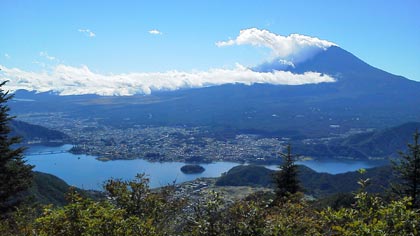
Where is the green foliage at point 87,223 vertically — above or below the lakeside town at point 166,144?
above

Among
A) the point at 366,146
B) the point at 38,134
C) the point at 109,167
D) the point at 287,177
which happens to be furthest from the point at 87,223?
the point at 38,134

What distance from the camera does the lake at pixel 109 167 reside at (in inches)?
3189

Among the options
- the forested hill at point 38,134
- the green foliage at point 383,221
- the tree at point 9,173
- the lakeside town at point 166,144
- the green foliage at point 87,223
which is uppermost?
the green foliage at point 383,221

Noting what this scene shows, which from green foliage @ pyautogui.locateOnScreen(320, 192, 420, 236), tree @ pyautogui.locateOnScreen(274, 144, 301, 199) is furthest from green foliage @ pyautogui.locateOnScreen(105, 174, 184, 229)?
tree @ pyautogui.locateOnScreen(274, 144, 301, 199)

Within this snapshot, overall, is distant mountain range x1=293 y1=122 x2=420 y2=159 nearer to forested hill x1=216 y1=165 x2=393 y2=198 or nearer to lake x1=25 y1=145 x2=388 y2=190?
lake x1=25 y1=145 x2=388 y2=190

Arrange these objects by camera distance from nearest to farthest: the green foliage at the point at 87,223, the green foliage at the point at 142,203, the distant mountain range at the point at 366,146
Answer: the green foliage at the point at 87,223 < the green foliage at the point at 142,203 < the distant mountain range at the point at 366,146

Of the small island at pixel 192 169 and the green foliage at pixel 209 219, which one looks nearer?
the green foliage at pixel 209 219

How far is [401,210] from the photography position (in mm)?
5090

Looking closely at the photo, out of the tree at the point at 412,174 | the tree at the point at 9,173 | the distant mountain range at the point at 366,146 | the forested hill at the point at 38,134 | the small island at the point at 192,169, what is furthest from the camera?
the forested hill at the point at 38,134

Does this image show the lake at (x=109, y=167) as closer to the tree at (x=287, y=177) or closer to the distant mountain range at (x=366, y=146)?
the distant mountain range at (x=366, y=146)

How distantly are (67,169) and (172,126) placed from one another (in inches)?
4099

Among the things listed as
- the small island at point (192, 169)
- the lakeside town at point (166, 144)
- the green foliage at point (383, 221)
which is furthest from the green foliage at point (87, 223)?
the lakeside town at point (166, 144)

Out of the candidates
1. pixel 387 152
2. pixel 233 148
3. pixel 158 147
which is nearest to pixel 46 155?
pixel 158 147

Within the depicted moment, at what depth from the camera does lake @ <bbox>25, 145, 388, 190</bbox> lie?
81000 millimetres
